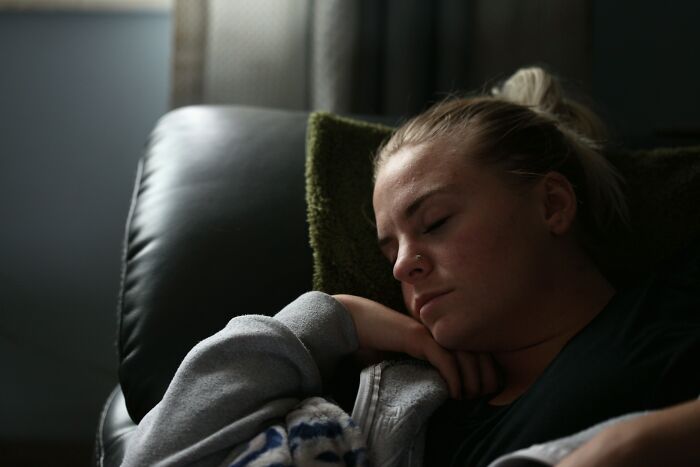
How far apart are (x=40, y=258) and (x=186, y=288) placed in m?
0.95

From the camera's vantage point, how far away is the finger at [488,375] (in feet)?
2.97

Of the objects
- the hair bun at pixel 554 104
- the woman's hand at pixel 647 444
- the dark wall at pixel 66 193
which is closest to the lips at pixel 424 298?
the woman's hand at pixel 647 444

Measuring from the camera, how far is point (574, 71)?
5.55ft

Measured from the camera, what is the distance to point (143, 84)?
182 centimetres

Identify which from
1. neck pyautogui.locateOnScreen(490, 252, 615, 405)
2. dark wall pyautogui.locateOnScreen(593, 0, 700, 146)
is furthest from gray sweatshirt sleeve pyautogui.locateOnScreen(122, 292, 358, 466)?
dark wall pyautogui.locateOnScreen(593, 0, 700, 146)

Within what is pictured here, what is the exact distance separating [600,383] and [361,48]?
1112 millimetres

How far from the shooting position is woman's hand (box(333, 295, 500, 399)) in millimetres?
890

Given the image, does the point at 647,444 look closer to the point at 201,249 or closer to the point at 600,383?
the point at 600,383

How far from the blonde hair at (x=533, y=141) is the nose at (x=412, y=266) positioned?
15 cm

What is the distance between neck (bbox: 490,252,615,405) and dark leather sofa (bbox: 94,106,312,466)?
0.94 ft

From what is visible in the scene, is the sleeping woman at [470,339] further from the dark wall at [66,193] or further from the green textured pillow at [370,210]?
the dark wall at [66,193]

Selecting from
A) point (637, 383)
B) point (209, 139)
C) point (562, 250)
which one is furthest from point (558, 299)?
point (209, 139)

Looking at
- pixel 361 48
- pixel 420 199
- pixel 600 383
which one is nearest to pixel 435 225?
pixel 420 199

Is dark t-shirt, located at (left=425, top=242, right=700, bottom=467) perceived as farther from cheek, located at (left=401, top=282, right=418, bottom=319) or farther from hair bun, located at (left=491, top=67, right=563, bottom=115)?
hair bun, located at (left=491, top=67, right=563, bottom=115)
